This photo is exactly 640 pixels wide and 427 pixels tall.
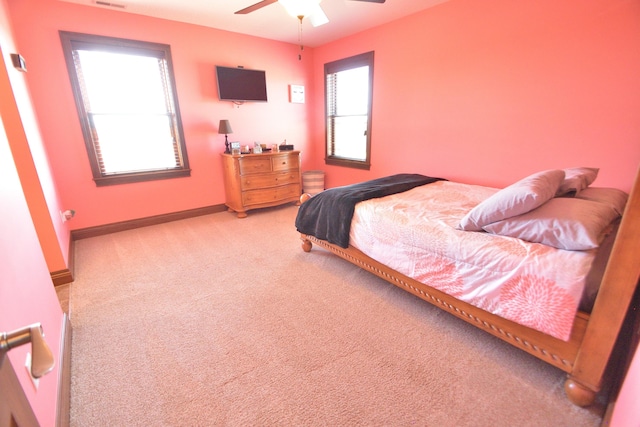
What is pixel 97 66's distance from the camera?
3.16 metres

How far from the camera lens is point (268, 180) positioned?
4.16m

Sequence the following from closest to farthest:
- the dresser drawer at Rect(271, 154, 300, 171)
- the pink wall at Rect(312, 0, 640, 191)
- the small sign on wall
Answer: the pink wall at Rect(312, 0, 640, 191)
the dresser drawer at Rect(271, 154, 300, 171)
the small sign on wall

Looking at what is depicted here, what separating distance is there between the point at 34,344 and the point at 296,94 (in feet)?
15.5

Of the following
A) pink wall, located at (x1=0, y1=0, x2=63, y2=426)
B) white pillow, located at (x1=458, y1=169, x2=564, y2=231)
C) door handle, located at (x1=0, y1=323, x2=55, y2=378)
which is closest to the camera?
door handle, located at (x1=0, y1=323, x2=55, y2=378)

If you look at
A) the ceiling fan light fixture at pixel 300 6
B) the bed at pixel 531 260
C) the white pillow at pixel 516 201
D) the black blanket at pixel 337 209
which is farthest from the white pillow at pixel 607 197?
the ceiling fan light fixture at pixel 300 6

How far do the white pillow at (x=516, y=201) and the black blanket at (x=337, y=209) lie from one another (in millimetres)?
877

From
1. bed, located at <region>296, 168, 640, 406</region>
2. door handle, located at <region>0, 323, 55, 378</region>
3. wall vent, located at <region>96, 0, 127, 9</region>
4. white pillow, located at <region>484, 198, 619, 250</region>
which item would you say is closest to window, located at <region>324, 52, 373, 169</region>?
bed, located at <region>296, 168, 640, 406</region>

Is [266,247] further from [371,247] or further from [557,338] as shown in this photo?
[557,338]

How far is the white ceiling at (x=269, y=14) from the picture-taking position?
2986 mm

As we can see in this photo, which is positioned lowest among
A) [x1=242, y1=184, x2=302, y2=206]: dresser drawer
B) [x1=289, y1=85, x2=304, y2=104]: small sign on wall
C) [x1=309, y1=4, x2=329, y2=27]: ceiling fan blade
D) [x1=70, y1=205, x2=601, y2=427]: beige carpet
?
[x1=70, y1=205, x2=601, y2=427]: beige carpet

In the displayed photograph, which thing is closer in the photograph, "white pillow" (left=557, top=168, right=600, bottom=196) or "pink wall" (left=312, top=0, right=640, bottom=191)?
"white pillow" (left=557, top=168, right=600, bottom=196)

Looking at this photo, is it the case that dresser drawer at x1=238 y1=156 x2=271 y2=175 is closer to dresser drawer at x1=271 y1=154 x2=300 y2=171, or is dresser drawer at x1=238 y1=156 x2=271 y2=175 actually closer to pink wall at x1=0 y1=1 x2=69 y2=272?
dresser drawer at x1=271 y1=154 x2=300 y2=171

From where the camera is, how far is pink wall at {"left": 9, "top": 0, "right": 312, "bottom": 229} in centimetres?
288

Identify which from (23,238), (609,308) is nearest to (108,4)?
(23,238)
